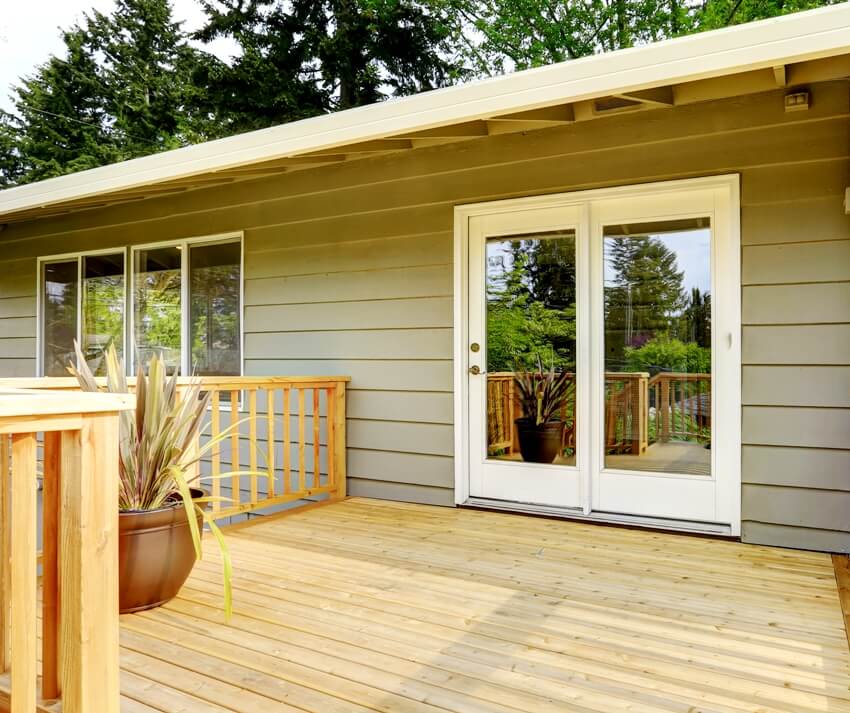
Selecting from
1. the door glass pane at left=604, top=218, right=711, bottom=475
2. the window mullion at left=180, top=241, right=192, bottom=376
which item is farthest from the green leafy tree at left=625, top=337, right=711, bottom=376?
the window mullion at left=180, top=241, right=192, bottom=376

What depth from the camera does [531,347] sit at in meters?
3.89

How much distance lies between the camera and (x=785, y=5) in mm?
9984

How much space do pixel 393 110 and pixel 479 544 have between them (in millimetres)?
2188

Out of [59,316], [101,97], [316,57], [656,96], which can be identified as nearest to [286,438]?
[656,96]

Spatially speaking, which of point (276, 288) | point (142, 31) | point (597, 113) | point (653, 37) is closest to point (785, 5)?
point (653, 37)

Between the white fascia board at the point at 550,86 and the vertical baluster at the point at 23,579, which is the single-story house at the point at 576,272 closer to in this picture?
the white fascia board at the point at 550,86

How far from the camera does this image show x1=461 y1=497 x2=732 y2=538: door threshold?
337cm

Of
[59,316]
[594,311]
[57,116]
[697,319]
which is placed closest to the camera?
[697,319]

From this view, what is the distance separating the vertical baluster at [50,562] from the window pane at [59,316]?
4.85 metres

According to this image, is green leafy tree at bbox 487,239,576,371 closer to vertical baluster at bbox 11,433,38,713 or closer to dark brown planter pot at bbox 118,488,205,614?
dark brown planter pot at bbox 118,488,205,614

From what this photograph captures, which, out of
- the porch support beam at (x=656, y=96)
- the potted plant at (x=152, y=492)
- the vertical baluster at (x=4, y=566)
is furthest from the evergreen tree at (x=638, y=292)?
the vertical baluster at (x=4, y=566)

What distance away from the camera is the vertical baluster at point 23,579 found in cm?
136

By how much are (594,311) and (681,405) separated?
0.69m

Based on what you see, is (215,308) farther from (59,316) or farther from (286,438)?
(59,316)
